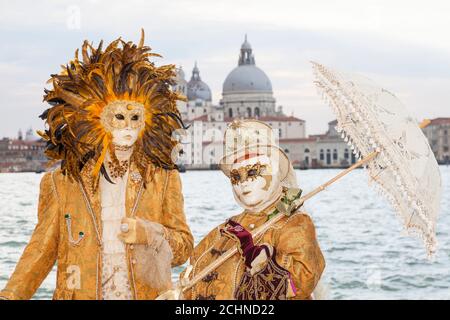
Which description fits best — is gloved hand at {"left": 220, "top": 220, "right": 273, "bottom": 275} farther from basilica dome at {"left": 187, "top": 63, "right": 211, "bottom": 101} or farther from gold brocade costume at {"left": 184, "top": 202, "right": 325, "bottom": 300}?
basilica dome at {"left": 187, "top": 63, "right": 211, "bottom": 101}

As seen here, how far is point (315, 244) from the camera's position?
12.6ft

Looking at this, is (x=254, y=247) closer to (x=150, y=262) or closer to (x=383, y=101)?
(x=150, y=262)

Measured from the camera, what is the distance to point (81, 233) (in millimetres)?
4105

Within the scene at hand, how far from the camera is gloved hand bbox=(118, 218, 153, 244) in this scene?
158 inches

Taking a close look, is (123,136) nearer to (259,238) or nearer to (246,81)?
(259,238)

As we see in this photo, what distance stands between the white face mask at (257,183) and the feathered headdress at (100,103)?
36 centimetres

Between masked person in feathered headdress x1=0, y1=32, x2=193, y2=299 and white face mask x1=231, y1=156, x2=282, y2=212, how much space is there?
0.30 metres

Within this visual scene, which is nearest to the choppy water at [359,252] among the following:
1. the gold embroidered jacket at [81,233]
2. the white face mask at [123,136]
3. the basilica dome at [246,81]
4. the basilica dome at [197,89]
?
the gold embroidered jacket at [81,233]

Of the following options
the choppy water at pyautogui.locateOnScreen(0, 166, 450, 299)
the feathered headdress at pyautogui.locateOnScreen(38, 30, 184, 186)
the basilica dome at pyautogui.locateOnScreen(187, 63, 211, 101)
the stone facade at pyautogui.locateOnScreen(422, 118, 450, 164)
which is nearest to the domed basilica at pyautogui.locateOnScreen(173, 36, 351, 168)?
the basilica dome at pyautogui.locateOnScreen(187, 63, 211, 101)

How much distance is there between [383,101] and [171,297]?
3.84 feet

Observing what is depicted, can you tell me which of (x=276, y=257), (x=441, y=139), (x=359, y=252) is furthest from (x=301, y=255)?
(x=441, y=139)

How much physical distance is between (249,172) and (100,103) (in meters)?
0.67

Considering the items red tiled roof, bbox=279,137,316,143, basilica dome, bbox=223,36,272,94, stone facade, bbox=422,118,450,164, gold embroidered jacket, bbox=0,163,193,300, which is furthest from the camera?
basilica dome, bbox=223,36,272,94
